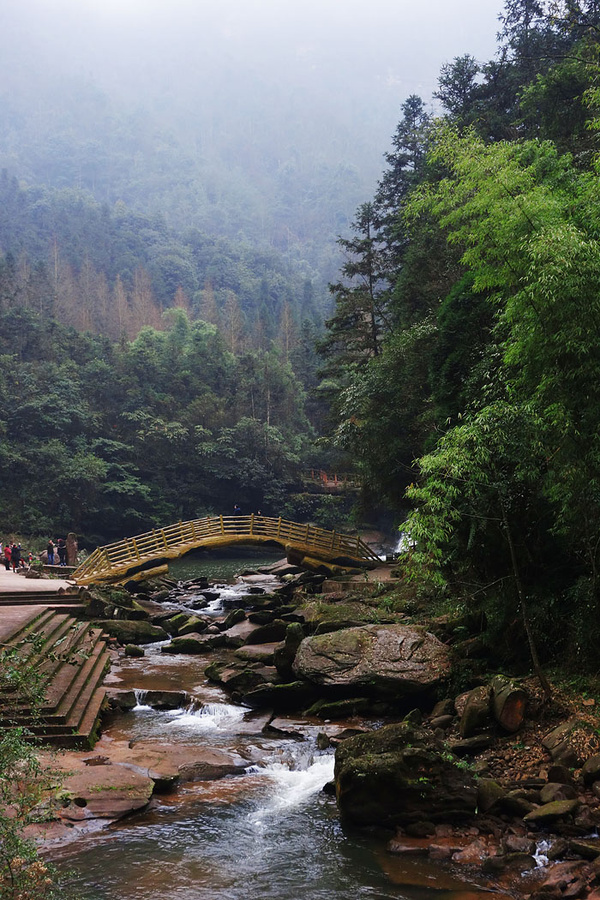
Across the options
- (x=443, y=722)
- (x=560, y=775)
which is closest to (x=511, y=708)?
(x=443, y=722)

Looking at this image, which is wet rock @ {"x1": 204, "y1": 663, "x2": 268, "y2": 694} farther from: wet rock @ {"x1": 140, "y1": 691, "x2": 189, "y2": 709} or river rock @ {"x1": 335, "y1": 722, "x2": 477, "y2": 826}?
river rock @ {"x1": 335, "y1": 722, "x2": 477, "y2": 826}

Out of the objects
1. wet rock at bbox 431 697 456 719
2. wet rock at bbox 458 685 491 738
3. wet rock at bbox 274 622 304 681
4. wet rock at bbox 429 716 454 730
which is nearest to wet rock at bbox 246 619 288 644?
wet rock at bbox 274 622 304 681

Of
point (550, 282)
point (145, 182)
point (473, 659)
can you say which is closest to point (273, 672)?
point (473, 659)

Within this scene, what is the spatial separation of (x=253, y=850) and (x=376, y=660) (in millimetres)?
4585

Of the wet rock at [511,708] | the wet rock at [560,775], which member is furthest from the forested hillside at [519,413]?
the wet rock at [560,775]

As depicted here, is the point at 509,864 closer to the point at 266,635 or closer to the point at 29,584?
the point at 266,635

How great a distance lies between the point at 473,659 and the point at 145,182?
142 metres

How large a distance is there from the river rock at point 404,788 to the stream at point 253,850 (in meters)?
0.27

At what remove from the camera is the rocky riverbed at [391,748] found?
22.5ft

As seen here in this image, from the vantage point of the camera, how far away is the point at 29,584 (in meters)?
19.0

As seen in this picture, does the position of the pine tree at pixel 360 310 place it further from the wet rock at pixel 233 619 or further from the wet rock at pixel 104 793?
the wet rock at pixel 104 793

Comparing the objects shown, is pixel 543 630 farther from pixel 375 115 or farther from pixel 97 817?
pixel 375 115

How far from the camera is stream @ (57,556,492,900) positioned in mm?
6215

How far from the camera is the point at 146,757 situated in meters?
9.13
